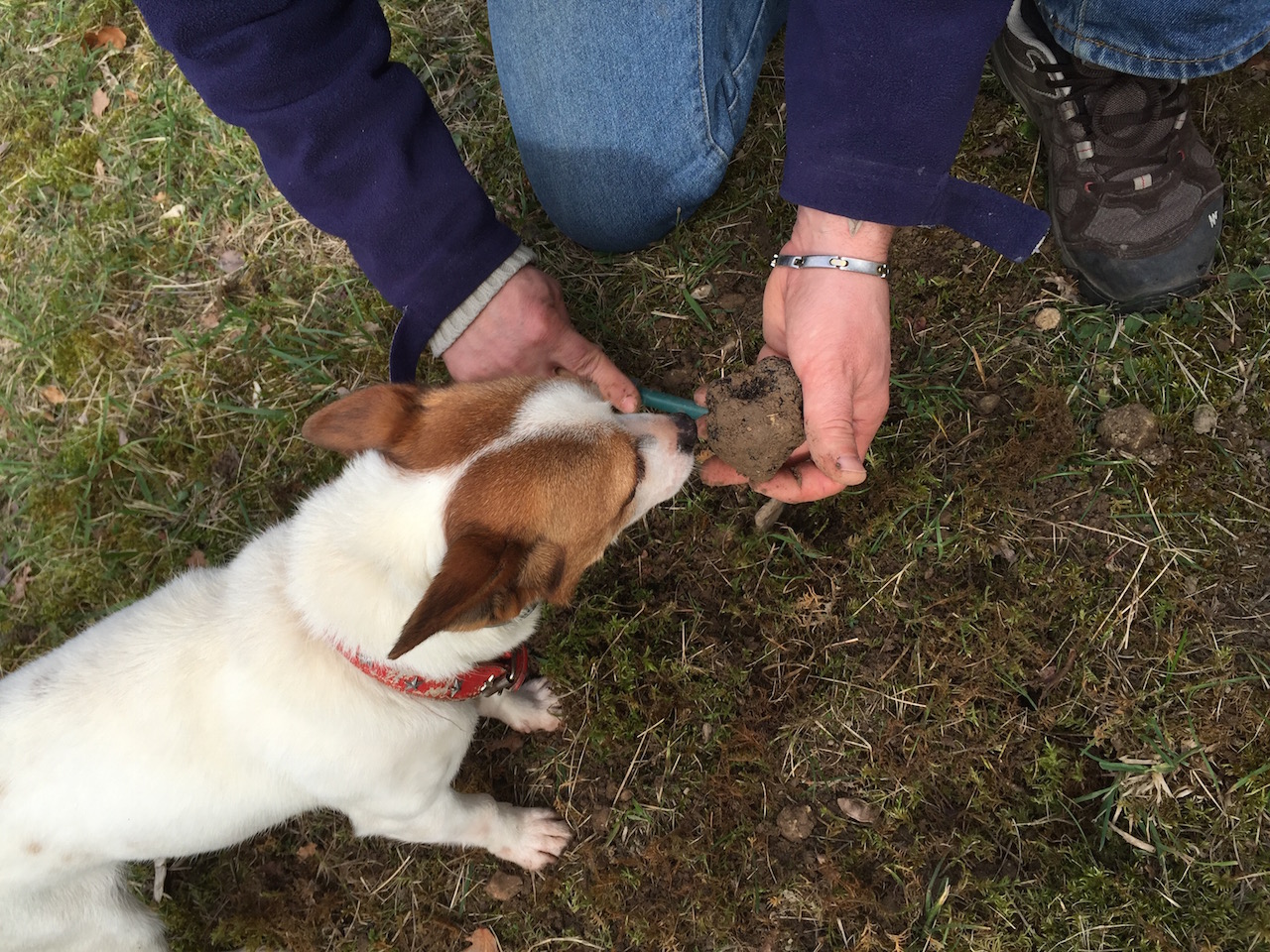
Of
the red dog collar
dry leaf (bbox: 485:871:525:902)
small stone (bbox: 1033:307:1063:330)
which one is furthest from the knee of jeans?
dry leaf (bbox: 485:871:525:902)

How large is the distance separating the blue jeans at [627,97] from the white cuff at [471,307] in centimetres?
61

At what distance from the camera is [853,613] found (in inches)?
134

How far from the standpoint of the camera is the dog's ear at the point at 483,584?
1982 millimetres

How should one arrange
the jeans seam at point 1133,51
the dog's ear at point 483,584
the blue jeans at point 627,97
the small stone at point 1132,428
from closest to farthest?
1. the dog's ear at point 483,584
2. the jeans seam at point 1133,51
3. the small stone at point 1132,428
4. the blue jeans at point 627,97

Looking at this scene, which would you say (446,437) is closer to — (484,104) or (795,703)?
(795,703)

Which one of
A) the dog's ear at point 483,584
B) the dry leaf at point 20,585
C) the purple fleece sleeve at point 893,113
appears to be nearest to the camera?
the dog's ear at point 483,584

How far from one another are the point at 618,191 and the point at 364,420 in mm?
1701

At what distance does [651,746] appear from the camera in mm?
3504

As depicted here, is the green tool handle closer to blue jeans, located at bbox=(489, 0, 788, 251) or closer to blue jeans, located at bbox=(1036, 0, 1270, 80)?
blue jeans, located at bbox=(489, 0, 788, 251)

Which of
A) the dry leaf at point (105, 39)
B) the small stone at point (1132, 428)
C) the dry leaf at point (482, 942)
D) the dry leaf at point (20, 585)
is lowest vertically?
the dry leaf at point (482, 942)

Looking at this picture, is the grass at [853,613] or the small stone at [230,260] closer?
the grass at [853,613]

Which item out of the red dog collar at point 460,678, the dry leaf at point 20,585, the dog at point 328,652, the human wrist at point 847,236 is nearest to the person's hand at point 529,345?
the dog at point 328,652

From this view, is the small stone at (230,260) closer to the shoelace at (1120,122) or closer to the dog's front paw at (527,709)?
the dog's front paw at (527,709)

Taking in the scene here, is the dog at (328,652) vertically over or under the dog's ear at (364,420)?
under
